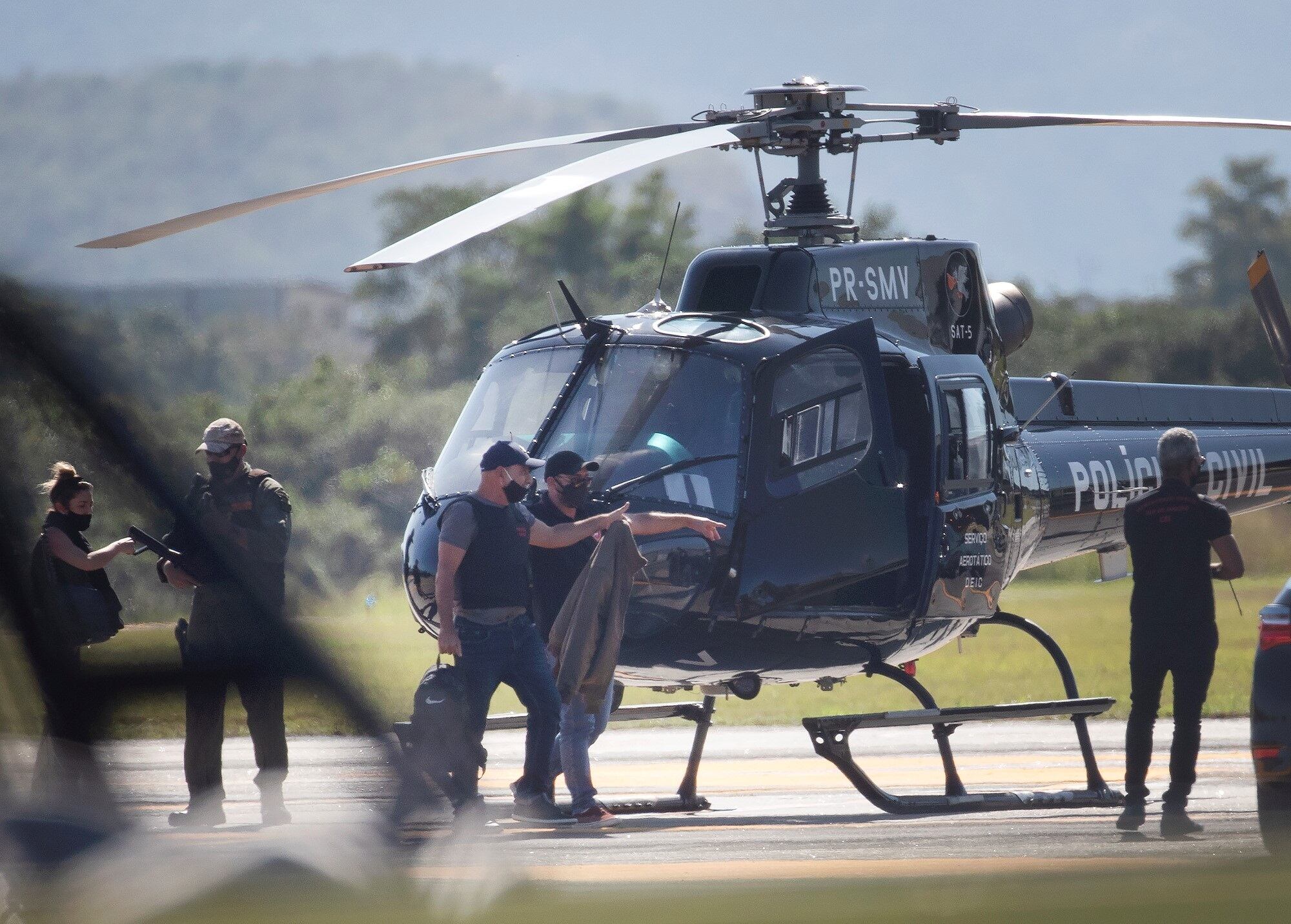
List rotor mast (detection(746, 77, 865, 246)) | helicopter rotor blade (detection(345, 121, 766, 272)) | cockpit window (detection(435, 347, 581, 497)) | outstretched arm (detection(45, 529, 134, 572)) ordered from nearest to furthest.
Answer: outstretched arm (detection(45, 529, 134, 572)) < helicopter rotor blade (detection(345, 121, 766, 272)) < cockpit window (detection(435, 347, 581, 497)) < rotor mast (detection(746, 77, 865, 246))

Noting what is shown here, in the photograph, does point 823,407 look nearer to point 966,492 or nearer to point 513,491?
point 966,492

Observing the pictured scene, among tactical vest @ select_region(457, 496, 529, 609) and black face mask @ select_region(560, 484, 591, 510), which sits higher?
black face mask @ select_region(560, 484, 591, 510)

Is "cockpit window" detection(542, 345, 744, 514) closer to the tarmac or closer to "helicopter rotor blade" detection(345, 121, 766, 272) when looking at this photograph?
"helicopter rotor blade" detection(345, 121, 766, 272)

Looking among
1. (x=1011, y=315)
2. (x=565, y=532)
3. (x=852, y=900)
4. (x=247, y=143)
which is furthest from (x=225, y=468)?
(x=247, y=143)

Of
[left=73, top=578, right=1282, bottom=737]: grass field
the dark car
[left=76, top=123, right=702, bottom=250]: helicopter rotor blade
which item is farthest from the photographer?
[left=76, top=123, right=702, bottom=250]: helicopter rotor blade

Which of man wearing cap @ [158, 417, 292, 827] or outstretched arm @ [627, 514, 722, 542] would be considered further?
outstretched arm @ [627, 514, 722, 542]

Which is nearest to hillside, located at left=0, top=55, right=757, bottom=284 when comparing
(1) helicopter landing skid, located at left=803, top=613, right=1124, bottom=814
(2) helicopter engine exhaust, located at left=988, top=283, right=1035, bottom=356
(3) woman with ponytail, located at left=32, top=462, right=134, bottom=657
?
(2) helicopter engine exhaust, located at left=988, top=283, right=1035, bottom=356

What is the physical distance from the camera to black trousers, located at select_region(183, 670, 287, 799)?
196 centimetres

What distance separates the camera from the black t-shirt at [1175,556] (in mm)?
6383

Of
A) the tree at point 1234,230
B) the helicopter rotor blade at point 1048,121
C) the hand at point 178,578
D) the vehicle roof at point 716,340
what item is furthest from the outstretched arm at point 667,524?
the tree at point 1234,230

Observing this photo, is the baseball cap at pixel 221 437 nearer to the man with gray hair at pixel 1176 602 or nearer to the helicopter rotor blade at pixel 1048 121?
the man with gray hair at pixel 1176 602

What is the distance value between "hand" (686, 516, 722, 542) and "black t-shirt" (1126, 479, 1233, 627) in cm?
172

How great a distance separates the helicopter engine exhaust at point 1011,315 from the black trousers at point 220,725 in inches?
271

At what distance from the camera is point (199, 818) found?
1916 mm
